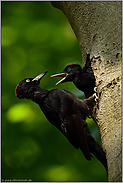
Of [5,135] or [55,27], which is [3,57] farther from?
[5,135]

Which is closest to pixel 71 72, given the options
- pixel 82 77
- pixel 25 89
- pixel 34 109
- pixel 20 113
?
pixel 82 77

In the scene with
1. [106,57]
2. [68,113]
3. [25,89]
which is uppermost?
[106,57]

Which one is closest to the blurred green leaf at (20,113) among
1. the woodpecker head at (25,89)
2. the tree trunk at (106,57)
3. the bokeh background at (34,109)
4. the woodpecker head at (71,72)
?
the bokeh background at (34,109)

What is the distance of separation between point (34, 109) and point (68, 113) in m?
1.04

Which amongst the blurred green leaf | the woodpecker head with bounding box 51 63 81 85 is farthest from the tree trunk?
the blurred green leaf

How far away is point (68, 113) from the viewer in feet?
10.8

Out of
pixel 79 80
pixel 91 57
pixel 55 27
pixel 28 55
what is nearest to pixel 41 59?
pixel 28 55

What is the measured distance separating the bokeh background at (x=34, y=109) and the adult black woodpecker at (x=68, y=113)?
1.71 ft

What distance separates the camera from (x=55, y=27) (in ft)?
14.5

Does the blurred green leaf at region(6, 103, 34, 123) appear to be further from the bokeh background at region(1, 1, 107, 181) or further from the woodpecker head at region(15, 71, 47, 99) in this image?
the woodpecker head at region(15, 71, 47, 99)

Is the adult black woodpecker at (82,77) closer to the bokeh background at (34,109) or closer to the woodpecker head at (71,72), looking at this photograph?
the woodpecker head at (71,72)

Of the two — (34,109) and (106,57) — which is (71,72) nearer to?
(106,57)

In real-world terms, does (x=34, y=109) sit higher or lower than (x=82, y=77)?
lower

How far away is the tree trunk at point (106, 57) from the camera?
220cm
